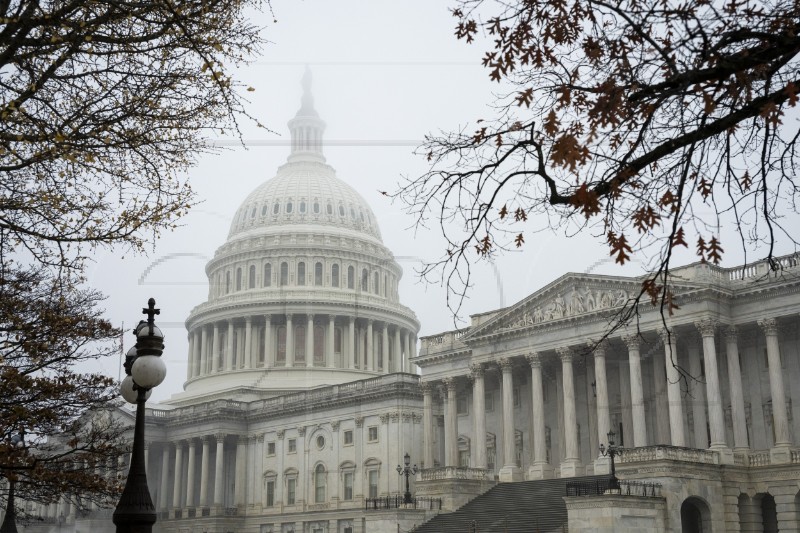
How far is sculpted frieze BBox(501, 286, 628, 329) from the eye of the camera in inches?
2395

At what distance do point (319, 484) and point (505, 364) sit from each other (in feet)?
97.6

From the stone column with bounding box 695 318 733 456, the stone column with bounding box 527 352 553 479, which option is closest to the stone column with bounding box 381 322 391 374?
the stone column with bounding box 527 352 553 479

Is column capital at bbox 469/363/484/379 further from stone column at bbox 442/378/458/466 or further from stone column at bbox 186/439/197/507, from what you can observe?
stone column at bbox 186/439/197/507

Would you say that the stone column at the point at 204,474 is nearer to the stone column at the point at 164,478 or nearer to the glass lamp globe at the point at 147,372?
the stone column at the point at 164,478

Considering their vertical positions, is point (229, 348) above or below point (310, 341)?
below

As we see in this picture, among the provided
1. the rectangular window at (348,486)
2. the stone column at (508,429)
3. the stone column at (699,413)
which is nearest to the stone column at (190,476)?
the rectangular window at (348,486)

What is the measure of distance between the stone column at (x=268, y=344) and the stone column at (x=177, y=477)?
13773 millimetres

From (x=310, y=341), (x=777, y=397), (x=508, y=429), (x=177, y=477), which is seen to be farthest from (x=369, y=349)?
(x=777, y=397)

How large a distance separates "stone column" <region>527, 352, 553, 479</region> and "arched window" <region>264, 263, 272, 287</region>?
57865 mm

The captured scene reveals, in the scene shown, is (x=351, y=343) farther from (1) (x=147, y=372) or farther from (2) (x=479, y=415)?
(1) (x=147, y=372)

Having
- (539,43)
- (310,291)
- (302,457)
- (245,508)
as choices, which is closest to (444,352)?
(302,457)

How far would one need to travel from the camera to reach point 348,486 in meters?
→ 86.1

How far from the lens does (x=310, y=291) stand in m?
115

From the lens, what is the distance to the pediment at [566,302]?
60.5 meters
